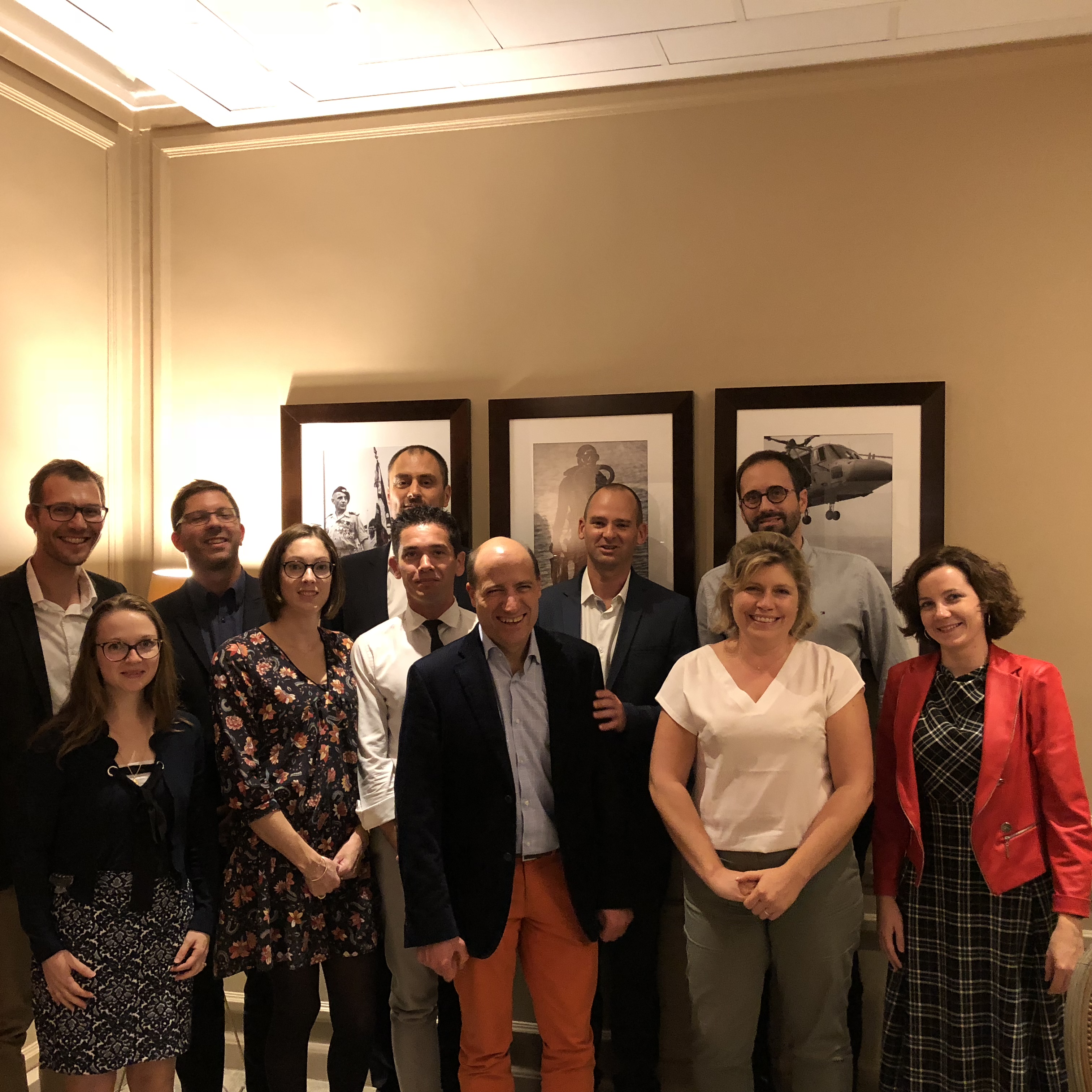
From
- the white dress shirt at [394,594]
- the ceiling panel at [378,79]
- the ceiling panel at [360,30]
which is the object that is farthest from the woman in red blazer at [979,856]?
the ceiling panel at [378,79]

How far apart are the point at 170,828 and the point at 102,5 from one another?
2339 millimetres

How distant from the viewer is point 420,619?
8.94ft

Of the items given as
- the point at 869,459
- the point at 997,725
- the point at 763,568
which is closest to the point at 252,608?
the point at 763,568

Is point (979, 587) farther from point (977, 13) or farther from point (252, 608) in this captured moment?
point (252, 608)

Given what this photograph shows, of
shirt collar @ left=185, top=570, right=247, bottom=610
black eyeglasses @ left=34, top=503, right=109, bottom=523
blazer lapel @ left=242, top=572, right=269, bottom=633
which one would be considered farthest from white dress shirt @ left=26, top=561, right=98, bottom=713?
blazer lapel @ left=242, top=572, right=269, bottom=633

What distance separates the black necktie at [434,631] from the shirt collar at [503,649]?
0.27 meters

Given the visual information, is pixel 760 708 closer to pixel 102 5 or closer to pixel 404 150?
pixel 404 150

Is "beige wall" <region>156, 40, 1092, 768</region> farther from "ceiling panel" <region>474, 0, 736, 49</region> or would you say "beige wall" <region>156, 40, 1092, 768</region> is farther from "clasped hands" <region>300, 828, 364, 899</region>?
"clasped hands" <region>300, 828, 364, 899</region>

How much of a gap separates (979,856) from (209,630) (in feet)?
7.17

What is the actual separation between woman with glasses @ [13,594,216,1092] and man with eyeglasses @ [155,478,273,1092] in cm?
22

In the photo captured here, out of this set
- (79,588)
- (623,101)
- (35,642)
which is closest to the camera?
(35,642)

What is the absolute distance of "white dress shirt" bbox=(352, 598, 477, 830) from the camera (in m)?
2.57

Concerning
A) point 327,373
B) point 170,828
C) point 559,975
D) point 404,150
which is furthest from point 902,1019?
point 404,150

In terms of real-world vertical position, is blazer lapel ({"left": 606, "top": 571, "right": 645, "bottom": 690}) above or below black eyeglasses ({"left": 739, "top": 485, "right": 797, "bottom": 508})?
below
